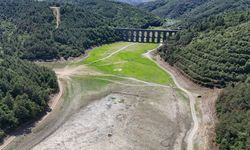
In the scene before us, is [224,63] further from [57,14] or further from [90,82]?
[57,14]

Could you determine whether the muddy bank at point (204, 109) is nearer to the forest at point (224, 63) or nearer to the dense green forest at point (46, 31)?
the forest at point (224, 63)

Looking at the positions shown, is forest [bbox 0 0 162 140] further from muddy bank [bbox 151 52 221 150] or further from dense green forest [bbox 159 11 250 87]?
dense green forest [bbox 159 11 250 87]

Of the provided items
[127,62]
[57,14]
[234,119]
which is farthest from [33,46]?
[234,119]

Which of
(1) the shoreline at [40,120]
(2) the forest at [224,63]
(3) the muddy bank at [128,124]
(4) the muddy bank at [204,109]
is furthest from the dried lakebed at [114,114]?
(2) the forest at [224,63]

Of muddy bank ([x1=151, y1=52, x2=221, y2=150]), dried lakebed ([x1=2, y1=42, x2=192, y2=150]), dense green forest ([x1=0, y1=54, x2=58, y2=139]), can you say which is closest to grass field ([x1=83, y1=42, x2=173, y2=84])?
dried lakebed ([x1=2, y1=42, x2=192, y2=150])

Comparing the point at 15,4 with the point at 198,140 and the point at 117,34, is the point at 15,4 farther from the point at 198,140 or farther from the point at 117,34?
the point at 198,140

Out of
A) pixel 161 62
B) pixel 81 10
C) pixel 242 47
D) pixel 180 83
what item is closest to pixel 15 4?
pixel 81 10
